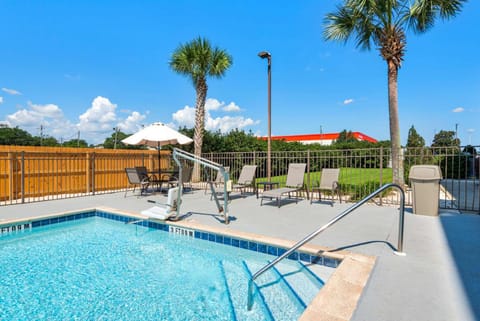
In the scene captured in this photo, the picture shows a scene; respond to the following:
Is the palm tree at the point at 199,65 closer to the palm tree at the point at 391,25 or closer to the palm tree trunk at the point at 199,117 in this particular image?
the palm tree trunk at the point at 199,117

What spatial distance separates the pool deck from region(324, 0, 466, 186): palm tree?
343 cm

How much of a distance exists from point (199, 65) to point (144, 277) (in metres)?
11.0

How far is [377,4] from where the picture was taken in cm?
847

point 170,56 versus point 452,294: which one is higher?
point 170,56

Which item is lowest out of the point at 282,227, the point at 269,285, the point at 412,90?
the point at 269,285

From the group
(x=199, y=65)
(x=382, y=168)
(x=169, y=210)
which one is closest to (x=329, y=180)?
(x=382, y=168)

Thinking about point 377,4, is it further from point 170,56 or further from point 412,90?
point 412,90

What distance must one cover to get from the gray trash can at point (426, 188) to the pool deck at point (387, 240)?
228 millimetres

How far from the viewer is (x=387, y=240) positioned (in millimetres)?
4035

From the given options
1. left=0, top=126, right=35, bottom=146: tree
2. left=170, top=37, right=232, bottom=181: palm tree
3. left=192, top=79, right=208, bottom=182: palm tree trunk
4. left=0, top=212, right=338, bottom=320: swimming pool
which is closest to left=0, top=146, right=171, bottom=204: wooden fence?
left=192, top=79, right=208, bottom=182: palm tree trunk

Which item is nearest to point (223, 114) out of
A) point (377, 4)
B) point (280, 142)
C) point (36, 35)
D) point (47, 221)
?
point (280, 142)

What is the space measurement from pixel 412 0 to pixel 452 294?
9.49 meters

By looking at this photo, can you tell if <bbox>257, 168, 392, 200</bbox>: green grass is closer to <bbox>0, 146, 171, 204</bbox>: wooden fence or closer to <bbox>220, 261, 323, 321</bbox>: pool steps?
<bbox>220, 261, 323, 321</bbox>: pool steps

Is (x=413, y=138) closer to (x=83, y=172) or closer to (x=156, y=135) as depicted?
(x=156, y=135)
